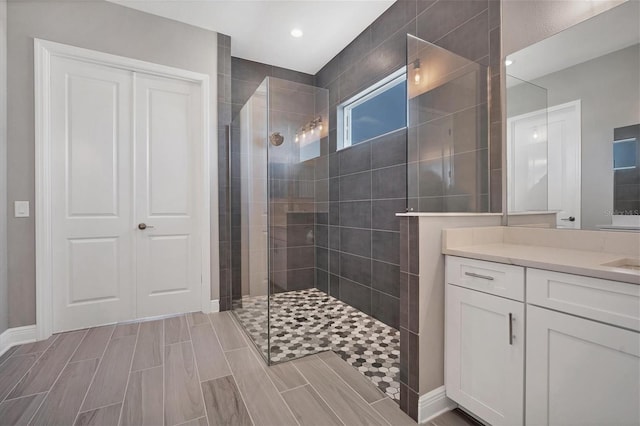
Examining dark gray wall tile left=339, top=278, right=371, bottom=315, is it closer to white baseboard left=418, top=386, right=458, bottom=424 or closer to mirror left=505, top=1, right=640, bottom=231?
white baseboard left=418, top=386, right=458, bottom=424

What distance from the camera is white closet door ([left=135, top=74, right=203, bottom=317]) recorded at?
271 centimetres

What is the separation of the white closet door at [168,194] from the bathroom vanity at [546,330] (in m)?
2.48

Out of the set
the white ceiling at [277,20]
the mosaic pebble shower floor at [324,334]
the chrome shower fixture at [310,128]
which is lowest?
the mosaic pebble shower floor at [324,334]

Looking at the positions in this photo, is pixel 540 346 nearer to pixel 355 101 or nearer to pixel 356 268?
pixel 356 268

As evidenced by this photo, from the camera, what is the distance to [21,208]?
224cm

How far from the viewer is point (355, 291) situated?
3.07 meters

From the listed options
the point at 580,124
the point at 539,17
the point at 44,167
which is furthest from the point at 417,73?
the point at 44,167

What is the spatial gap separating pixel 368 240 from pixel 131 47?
2.93 meters

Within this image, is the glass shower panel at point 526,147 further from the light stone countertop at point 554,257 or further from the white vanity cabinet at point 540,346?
the white vanity cabinet at point 540,346

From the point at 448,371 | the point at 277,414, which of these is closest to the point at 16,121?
the point at 277,414

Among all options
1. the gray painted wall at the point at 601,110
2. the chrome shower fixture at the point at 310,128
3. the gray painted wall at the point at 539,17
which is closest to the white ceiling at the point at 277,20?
the chrome shower fixture at the point at 310,128

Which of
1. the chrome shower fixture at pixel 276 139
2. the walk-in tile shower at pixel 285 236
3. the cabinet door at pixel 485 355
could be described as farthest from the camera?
the chrome shower fixture at pixel 276 139

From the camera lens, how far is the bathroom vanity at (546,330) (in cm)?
92

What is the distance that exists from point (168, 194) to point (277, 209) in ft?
4.12
